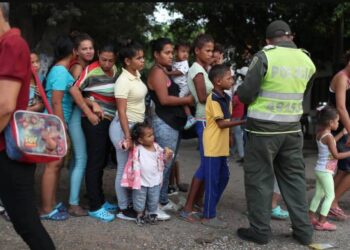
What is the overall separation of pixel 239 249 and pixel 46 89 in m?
2.34

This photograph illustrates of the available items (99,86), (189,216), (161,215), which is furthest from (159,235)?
(99,86)

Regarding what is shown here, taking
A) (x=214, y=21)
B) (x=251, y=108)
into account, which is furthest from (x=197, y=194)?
(x=214, y=21)

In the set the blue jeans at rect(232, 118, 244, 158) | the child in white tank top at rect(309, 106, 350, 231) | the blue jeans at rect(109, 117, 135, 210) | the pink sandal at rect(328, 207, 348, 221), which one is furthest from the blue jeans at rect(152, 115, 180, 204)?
the blue jeans at rect(232, 118, 244, 158)

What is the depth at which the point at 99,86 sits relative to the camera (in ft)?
15.1

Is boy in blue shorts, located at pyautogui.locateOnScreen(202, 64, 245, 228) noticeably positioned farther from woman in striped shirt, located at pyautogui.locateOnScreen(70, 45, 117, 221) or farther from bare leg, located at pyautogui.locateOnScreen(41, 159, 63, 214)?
bare leg, located at pyautogui.locateOnScreen(41, 159, 63, 214)

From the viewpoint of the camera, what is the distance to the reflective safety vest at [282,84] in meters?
3.98

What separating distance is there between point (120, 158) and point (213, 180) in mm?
939

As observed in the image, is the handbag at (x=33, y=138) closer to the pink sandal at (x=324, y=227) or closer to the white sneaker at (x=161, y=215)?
the white sneaker at (x=161, y=215)

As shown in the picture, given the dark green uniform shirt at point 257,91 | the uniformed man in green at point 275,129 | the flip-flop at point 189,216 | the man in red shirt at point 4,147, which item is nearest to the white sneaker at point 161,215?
the flip-flop at point 189,216

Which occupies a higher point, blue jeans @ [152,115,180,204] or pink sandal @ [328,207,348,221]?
blue jeans @ [152,115,180,204]

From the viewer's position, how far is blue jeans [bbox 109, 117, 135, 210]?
456 centimetres

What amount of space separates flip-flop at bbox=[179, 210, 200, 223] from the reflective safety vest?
4.29 feet

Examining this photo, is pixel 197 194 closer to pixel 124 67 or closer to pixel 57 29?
pixel 124 67

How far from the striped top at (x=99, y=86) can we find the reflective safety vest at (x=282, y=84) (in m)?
1.44
